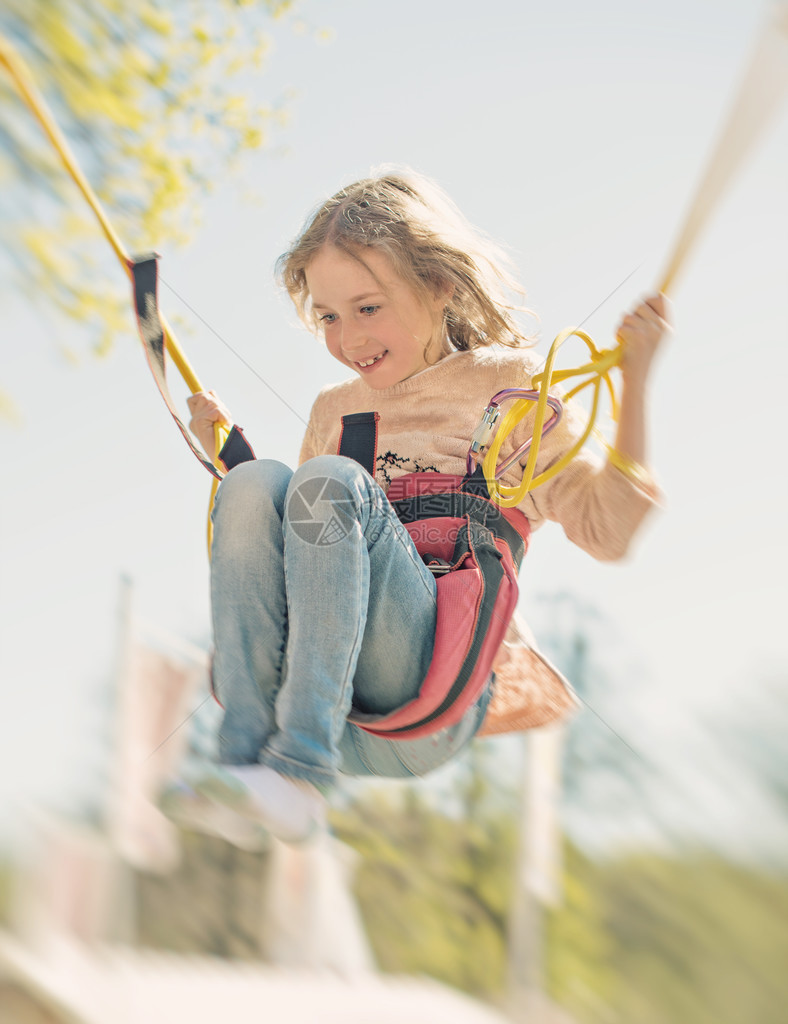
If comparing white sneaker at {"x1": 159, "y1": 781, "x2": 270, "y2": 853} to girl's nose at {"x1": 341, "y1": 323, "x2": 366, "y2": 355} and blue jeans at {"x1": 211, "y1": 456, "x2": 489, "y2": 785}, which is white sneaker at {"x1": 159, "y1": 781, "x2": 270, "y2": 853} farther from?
girl's nose at {"x1": 341, "y1": 323, "x2": 366, "y2": 355}

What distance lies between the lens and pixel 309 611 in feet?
2.54

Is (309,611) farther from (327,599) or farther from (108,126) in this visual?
(108,126)

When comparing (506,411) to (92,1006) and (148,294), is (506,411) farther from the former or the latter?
(92,1006)

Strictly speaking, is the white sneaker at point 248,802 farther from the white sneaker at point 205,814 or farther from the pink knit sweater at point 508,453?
the pink knit sweater at point 508,453

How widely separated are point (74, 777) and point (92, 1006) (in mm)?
447

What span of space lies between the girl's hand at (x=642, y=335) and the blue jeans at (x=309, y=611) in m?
0.30

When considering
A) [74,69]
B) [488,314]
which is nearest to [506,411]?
[488,314]

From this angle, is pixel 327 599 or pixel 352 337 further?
pixel 352 337

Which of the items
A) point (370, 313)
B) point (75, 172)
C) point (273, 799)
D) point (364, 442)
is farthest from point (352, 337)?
point (273, 799)

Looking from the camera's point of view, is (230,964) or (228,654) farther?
(230,964)

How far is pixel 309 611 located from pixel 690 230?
0.50 meters

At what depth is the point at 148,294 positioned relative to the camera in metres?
1.01

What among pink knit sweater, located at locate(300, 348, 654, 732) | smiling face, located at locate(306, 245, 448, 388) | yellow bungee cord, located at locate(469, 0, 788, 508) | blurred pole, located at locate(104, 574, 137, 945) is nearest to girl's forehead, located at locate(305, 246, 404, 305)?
smiling face, located at locate(306, 245, 448, 388)

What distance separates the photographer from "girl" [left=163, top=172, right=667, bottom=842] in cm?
77
